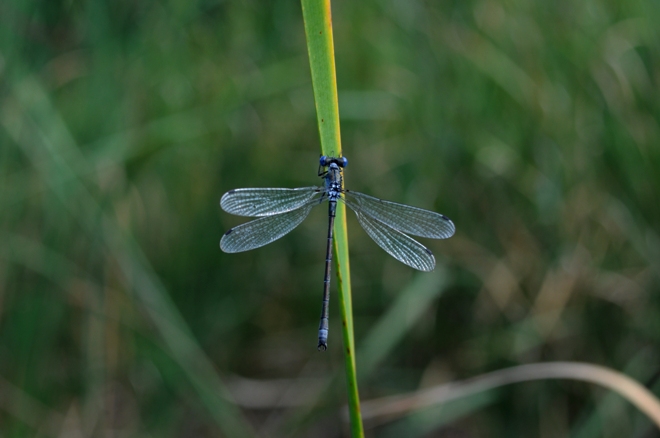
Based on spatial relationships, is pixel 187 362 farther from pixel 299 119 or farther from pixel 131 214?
Answer: pixel 299 119

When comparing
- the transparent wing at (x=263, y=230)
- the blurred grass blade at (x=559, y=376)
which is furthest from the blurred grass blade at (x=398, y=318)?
the transparent wing at (x=263, y=230)

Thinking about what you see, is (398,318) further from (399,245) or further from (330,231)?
(330,231)

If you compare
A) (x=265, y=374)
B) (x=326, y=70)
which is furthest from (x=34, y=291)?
(x=326, y=70)

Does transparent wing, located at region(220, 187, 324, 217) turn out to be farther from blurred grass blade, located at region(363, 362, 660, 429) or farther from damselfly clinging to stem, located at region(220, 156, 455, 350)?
blurred grass blade, located at region(363, 362, 660, 429)

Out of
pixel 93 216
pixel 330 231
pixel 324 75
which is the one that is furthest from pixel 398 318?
pixel 324 75

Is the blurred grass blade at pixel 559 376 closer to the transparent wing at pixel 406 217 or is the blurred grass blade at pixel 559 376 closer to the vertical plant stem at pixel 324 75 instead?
the transparent wing at pixel 406 217

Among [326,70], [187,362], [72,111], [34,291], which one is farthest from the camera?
[72,111]
